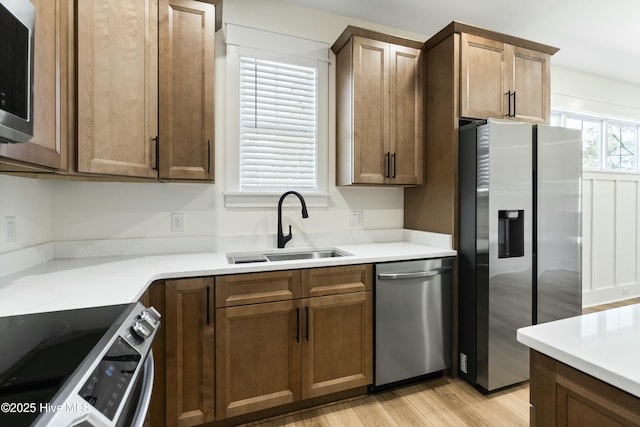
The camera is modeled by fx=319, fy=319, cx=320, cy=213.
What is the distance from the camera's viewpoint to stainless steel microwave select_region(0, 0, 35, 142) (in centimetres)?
87

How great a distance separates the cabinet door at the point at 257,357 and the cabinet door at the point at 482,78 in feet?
6.12

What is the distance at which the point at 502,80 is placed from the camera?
7.86 feet

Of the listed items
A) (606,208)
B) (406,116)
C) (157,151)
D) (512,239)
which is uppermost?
(406,116)

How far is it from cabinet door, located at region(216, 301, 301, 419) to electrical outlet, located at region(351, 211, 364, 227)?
1.06 m

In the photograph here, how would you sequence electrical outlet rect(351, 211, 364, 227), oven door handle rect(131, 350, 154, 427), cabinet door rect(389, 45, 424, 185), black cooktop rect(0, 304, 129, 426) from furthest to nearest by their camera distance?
electrical outlet rect(351, 211, 364, 227) → cabinet door rect(389, 45, 424, 185) → oven door handle rect(131, 350, 154, 427) → black cooktop rect(0, 304, 129, 426)

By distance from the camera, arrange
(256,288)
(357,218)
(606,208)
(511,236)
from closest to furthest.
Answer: (256,288)
(511,236)
(357,218)
(606,208)

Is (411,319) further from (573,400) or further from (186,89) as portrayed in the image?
(186,89)

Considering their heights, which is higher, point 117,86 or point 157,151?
point 117,86

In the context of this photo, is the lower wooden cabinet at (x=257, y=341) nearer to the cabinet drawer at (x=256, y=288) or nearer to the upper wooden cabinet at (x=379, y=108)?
the cabinet drawer at (x=256, y=288)

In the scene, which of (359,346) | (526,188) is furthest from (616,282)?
(359,346)

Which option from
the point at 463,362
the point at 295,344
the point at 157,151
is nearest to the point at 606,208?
the point at 463,362

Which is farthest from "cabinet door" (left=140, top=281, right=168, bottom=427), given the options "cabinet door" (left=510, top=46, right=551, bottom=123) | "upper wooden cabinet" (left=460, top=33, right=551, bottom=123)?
"cabinet door" (left=510, top=46, right=551, bottom=123)

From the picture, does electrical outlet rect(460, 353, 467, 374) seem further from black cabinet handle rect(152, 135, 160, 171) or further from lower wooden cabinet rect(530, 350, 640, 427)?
black cabinet handle rect(152, 135, 160, 171)

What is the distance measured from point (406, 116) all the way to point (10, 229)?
2.50m
